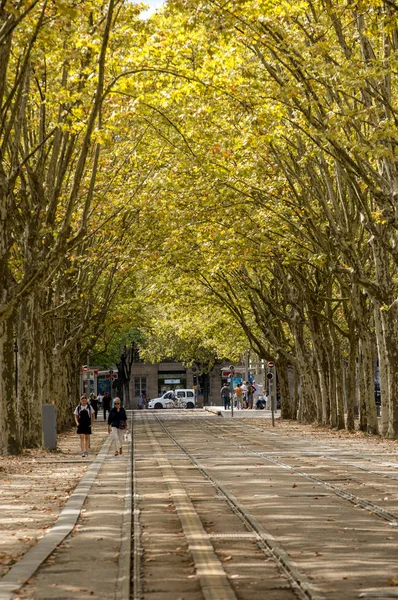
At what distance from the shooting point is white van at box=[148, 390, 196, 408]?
9688 cm

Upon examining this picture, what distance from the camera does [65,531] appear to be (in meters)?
12.5

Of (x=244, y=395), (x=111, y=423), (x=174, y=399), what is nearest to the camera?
(x=111, y=423)

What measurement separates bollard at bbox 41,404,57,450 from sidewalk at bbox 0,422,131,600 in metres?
4.24

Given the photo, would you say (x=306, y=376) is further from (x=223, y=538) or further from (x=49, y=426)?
(x=223, y=538)

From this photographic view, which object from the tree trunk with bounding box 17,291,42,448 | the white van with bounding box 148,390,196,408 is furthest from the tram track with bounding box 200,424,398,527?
the white van with bounding box 148,390,196,408

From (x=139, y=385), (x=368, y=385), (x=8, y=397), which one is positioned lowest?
(x=8, y=397)

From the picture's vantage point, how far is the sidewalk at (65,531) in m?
8.98

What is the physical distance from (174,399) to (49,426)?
70171 millimetres

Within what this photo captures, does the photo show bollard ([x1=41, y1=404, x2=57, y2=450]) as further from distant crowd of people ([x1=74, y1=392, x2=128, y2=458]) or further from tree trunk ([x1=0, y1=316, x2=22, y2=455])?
tree trunk ([x1=0, y1=316, x2=22, y2=455])

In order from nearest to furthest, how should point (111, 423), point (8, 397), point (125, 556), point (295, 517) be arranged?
1. point (125, 556)
2. point (295, 517)
3. point (8, 397)
4. point (111, 423)

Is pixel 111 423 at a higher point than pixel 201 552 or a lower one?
higher

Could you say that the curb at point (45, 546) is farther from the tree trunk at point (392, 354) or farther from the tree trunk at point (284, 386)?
the tree trunk at point (284, 386)

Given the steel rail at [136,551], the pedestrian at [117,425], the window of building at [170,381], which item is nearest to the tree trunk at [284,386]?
the pedestrian at [117,425]

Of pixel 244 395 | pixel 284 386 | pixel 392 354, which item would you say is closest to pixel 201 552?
pixel 392 354
